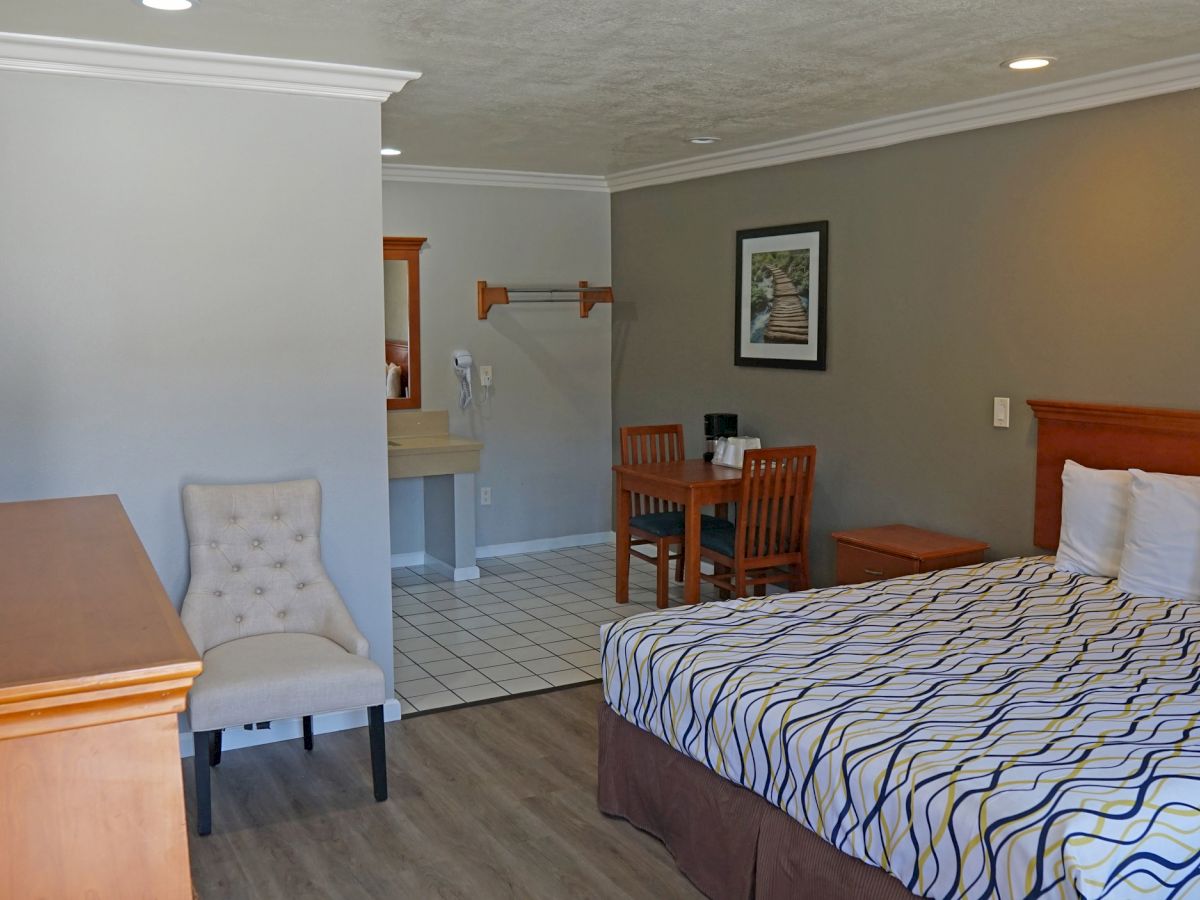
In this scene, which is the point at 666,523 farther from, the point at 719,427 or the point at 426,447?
the point at 426,447

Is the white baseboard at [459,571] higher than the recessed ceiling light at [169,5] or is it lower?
lower

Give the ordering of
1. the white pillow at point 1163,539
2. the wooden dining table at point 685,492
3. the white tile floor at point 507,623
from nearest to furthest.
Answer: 1. the white pillow at point 1163,539
2. the white tile floor at point 507,623
3. the wooden dining table at point 685,492

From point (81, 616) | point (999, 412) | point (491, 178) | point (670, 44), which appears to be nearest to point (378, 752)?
point (81, 616)

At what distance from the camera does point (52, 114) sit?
3326 mm

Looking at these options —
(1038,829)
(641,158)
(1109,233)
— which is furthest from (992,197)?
(1038,829)

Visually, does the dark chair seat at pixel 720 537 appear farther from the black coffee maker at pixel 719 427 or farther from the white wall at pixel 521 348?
the white wall at pixel 521 348

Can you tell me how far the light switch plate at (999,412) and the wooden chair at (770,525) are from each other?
0.83 meters

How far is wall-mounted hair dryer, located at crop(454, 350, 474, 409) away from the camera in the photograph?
634 cm

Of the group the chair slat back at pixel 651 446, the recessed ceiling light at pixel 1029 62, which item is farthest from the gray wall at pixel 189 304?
the recessed ceiling light at pixel 1029 62

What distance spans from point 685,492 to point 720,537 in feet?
1.03

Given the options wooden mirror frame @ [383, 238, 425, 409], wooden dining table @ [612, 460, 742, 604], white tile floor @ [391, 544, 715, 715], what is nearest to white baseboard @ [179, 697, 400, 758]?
white tile floor @ [391, 544, 715, 715]

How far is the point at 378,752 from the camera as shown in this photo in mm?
3299

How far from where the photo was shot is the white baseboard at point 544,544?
6.69m

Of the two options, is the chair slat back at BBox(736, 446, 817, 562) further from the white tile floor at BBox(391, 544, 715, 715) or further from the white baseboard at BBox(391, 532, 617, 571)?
the white baseboard at BBox(391, 532, 617, 571)
